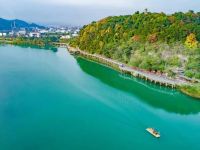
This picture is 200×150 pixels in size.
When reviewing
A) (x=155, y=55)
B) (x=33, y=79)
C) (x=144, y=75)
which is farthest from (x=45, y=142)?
(x=155, y=55)

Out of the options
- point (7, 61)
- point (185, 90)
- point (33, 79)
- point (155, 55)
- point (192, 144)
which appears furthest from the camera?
point (7, 61)

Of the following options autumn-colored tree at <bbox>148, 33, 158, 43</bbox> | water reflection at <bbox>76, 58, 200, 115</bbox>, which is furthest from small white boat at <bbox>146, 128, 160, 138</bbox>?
autumn-colored tree at <bbox>148, 33, 158, 43</bbox>

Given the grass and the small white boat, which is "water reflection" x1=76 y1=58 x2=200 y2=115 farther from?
the small white boat

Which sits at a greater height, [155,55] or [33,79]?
[155,55]

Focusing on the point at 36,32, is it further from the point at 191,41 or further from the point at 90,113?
the point at 90,113

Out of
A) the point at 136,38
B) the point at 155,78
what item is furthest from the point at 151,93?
the point at 136,38

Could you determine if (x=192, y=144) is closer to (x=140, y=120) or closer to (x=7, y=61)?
(x=140, y=120)

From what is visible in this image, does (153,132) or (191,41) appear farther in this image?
(191,41)

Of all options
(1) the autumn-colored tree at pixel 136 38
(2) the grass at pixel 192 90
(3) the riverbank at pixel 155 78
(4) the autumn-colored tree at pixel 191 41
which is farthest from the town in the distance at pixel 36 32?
(2) the grass at pixel 192 90
